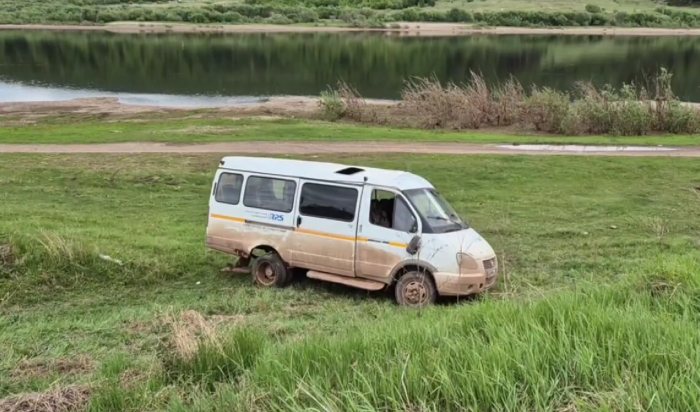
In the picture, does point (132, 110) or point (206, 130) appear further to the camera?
point (132, 110)

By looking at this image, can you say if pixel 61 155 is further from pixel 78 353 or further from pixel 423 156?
pixel 78 353

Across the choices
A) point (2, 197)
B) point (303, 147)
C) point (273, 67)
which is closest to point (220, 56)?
point (273, 67)

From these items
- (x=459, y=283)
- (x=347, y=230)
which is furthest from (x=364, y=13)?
(x=459, y=283)

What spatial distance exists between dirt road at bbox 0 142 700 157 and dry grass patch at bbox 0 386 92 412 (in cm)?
1874

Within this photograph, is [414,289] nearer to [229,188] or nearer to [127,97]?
[229,188]

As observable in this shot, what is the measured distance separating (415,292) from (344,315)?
57.2 inches

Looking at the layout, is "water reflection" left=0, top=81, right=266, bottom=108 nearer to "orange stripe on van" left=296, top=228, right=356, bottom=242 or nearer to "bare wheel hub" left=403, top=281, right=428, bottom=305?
"orange stripe on van" left=296, top=228, right=356, bottom=242

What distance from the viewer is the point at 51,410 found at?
526cm

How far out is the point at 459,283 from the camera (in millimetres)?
10508

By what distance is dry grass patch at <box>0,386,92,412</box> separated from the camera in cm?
531

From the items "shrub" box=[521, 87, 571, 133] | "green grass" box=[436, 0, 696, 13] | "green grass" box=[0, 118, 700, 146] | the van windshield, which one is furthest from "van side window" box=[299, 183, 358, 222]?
"green grass" box=[436, 0, 696, 13]

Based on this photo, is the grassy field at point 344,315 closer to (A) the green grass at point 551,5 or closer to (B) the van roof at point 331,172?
(B) the van roof at point 331,172

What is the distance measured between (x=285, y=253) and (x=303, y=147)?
46.4 ft

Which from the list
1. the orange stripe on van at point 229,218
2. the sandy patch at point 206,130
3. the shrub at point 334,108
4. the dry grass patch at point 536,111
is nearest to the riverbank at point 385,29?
the shrub at point 334,108
